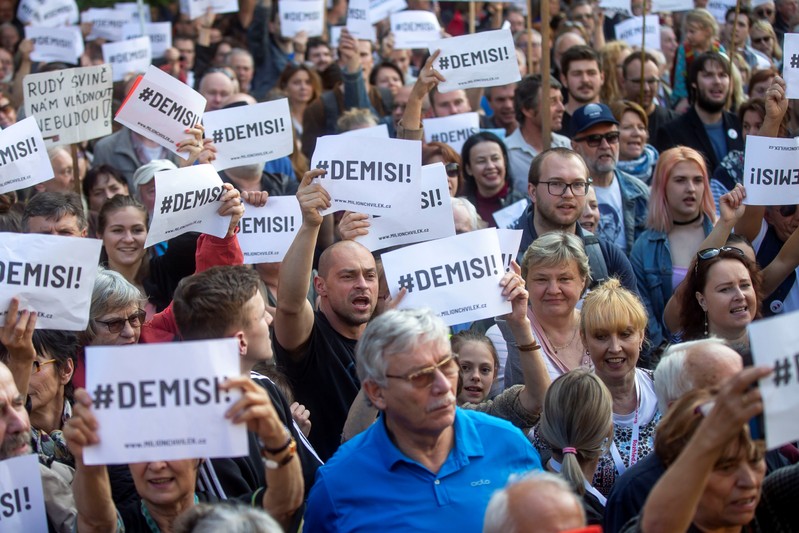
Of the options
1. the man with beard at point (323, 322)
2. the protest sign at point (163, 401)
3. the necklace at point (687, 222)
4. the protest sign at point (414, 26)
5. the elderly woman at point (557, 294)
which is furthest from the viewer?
the protest sign at point (414, 26)

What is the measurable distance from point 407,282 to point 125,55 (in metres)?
6.62

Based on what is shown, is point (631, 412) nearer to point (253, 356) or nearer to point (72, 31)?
point (253, 356)

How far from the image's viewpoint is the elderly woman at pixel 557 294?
5.62 meters

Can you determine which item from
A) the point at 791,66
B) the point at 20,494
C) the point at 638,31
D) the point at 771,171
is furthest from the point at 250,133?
the point at 638,31

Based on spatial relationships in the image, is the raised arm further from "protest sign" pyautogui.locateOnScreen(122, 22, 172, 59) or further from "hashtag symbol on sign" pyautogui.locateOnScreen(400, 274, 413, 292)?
"protest sign" pyautogui.locateOnScreen(122, 22, 172, 59)

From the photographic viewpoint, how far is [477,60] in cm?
770

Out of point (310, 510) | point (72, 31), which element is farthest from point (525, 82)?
point (310, 510)

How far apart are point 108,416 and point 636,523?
158 cm

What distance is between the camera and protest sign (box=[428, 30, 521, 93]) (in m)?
7.66

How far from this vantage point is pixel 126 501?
396cm

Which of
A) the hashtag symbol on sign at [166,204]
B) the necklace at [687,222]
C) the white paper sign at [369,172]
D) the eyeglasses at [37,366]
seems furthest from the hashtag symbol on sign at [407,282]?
the necklace at [687,222]

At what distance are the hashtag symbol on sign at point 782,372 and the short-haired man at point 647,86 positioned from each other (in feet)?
Answer: 23.4

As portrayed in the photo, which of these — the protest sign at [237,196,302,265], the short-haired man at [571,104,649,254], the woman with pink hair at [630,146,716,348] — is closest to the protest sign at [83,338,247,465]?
the protest sign at [237,196,302,265]

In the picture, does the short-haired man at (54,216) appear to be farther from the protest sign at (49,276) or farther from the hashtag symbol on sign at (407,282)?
the hashtag symbol on sign at (407,282)
